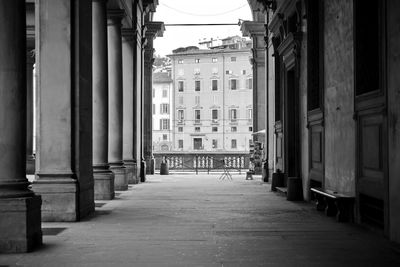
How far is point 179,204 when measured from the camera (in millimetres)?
13703

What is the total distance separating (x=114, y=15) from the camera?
1784 centimetres

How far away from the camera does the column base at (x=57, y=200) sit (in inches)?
407

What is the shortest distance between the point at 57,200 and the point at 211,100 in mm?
81737

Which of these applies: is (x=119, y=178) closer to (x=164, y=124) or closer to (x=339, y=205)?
(x=339, y=205)

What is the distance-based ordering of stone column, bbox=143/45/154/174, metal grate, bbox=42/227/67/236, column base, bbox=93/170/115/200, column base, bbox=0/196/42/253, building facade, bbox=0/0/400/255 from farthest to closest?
stone column, bbox=143/45/154/174
column base, bbox=93/170/115/200
metal grate, bbox=42/227/67/236
building facade, bbox=0/0/400/255
column base, bbox=0/196/42/253

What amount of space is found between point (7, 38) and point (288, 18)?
10.6 metres

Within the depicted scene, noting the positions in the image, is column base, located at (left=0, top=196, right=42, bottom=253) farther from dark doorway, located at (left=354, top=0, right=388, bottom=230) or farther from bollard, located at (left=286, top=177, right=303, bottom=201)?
bollard, located at (left=286, top=177, right=303, bottom=201)

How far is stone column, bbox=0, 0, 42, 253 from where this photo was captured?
738 centimetres

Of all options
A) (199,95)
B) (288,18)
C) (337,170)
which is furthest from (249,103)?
(337,170)

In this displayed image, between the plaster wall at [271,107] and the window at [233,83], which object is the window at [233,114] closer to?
the window at [233,83]

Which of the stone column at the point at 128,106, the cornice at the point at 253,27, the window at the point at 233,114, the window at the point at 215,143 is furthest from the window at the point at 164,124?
the stone column at the point at 128,106

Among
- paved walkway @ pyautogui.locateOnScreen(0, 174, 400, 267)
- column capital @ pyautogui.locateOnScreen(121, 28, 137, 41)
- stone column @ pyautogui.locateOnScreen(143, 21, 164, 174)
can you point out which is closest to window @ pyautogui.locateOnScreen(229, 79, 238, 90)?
stone column @ pyautogui.locateOnScreen(143, 21, 164, 174)

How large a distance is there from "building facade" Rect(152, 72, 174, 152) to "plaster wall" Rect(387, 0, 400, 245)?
85.9 metres

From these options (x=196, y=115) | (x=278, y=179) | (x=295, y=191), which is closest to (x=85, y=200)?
(x=295, y=191)
